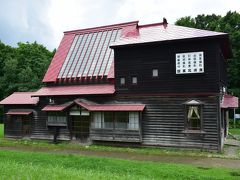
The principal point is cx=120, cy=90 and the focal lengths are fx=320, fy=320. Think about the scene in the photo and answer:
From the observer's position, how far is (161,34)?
2317 cm

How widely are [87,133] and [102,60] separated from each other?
6.22m

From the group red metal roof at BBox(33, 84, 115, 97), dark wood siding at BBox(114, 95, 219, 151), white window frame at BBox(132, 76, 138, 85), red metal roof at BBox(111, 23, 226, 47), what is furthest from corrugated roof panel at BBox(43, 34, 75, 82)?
dark wood siding at BBox(114, 95, 219, 151)

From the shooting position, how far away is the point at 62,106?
82.5 feet

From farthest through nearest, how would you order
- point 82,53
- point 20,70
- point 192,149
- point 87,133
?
point 20,70 → point 82,53 → point 87,133 → point 192,149

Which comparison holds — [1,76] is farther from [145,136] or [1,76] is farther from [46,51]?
[145,136]

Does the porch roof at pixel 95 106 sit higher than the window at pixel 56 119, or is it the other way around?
the porch roof at pixel 95 106

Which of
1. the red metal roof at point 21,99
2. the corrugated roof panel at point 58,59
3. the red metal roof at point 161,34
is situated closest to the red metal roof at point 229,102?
the red metal roof at point 161,34

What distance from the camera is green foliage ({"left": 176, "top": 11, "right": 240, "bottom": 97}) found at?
4359cm

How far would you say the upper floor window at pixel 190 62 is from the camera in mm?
20797

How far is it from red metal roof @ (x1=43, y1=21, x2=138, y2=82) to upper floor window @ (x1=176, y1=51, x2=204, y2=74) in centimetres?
630

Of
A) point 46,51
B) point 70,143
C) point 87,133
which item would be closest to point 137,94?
point 87,133

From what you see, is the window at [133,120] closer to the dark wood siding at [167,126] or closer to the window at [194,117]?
the dark wood siding at [167,126]

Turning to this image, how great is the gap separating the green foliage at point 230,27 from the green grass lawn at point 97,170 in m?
28.8

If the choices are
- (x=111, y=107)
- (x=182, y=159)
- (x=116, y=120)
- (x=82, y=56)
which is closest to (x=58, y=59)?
(x=82, y=56)
